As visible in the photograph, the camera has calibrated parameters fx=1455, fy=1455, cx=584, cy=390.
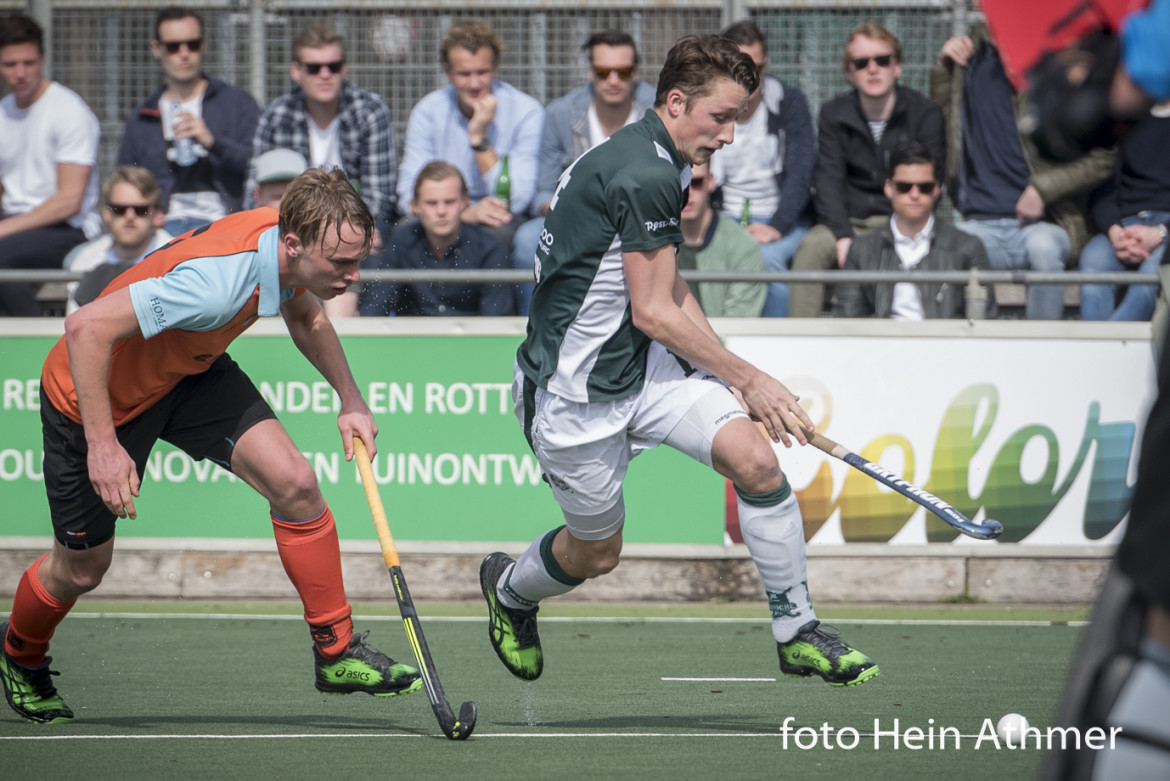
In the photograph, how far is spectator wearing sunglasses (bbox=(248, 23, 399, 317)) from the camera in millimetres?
8719

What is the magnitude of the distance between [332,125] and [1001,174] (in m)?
4.04

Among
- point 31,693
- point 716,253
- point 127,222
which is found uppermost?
point 127,222

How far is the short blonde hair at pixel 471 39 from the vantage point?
8742 millimetres

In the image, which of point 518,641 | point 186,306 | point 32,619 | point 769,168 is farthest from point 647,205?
point 769,168

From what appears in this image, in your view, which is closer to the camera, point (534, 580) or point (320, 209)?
point (320, 209)

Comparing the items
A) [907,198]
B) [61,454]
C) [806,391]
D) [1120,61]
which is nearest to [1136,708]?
[1120,61]

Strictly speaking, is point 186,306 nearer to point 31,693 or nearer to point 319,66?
point 31,693

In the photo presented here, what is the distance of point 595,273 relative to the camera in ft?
15.4

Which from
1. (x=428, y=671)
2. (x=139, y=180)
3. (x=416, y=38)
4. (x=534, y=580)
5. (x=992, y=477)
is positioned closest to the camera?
(x=428, y=671)

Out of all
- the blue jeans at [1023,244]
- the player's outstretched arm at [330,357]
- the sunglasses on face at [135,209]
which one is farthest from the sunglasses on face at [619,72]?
the player's outstretched arm at [330,357]

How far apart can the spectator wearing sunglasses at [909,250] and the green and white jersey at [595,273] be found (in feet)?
11.3

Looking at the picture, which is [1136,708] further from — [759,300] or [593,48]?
[593,48]

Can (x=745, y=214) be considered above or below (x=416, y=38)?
below

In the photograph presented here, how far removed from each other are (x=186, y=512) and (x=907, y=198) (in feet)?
14.4
